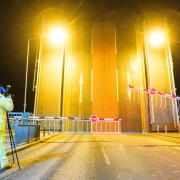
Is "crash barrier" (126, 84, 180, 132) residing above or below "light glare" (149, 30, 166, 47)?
below

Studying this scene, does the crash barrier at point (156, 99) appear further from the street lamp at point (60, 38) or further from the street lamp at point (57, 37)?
the street lamp at point (57, 37)

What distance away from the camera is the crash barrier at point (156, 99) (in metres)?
21.6

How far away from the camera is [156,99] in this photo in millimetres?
21953

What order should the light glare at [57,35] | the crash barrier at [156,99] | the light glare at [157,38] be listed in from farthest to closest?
the light glare at [57,35] → the light glare at [157,38] → the crash barrier at [156,99]

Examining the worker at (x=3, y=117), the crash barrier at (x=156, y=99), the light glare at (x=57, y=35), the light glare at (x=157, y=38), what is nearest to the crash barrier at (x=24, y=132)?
the worker at (x=3, y=117)

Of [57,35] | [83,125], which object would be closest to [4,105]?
[83,125]

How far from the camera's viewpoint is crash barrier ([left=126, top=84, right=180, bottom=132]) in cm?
2159

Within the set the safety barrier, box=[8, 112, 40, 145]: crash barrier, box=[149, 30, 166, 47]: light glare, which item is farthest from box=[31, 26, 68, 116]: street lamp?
box=[8, 112, 40, 145]: crash barrier

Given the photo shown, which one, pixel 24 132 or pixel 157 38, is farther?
pixel 157 38

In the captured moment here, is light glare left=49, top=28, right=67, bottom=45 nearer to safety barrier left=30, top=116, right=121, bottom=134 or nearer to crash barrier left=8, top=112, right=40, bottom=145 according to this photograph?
safety barrier left=30, top=116, right=121, bottom=134

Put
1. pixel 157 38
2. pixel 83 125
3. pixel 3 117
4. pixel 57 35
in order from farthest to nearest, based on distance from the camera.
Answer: pixel 83 125, pixel 57 35, pixel 157 38, pixel 3 117

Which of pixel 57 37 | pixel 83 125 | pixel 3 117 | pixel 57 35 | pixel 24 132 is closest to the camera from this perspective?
pixel 3 117

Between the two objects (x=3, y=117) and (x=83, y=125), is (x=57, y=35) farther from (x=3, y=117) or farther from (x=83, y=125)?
(x=3, y=117)

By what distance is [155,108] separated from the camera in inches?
859
